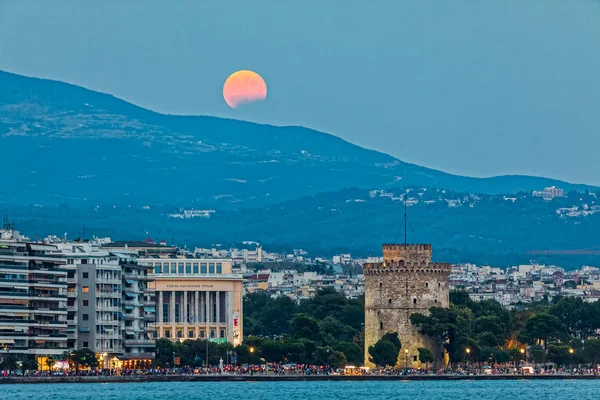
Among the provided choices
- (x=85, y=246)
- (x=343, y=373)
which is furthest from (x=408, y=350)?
(x=85, y=246)

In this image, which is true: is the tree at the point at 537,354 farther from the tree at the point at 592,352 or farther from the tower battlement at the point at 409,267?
the tower battlement at the point at 409,267

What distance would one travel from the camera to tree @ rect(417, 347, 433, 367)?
346ft

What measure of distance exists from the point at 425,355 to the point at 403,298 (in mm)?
3507

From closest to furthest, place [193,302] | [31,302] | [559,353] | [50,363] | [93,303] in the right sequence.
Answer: [50,363] < [31,302] < [93,303] < [559,353] < [193,302]

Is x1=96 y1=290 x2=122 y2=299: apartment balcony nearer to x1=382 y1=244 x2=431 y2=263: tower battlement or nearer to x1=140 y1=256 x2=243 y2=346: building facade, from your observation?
x1=382 y1=244 x2=431 y2=263: tower battlement

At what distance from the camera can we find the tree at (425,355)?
105500 mm

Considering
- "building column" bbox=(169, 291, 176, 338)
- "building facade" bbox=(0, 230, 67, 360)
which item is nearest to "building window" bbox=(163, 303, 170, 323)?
"building column" bbox=(169, 291, 176, 338)

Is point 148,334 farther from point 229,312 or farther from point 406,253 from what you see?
point 229,312

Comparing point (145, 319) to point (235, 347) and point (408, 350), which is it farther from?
point (408, 350)

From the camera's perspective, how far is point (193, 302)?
134500 mm

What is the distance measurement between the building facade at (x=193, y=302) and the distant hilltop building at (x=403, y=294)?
2552 centimetres

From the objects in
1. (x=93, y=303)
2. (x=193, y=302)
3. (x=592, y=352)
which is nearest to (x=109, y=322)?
(x=93, y=303)

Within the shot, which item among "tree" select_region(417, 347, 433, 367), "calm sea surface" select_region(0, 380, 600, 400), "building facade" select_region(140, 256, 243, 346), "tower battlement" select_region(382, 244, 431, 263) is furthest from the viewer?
"building facade" select_region(140, 256, 243, 346)

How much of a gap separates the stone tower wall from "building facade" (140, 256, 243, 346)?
84.2 ft
